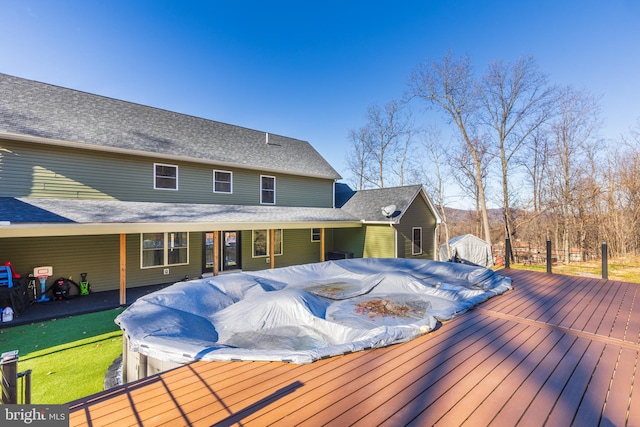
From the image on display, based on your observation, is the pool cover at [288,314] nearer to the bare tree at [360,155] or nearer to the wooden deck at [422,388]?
the wooden deck at [422,388]

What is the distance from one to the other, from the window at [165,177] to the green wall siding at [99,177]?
116 mm

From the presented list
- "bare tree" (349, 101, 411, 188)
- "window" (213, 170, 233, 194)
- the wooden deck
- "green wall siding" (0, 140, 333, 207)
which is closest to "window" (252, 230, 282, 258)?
"green wall siding" (0, 140, 333, 207)

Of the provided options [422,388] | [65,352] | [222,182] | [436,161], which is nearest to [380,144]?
[436,161]

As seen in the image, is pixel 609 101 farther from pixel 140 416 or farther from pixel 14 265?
pixel 14 265

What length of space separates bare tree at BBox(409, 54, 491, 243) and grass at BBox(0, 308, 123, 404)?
55.9ft

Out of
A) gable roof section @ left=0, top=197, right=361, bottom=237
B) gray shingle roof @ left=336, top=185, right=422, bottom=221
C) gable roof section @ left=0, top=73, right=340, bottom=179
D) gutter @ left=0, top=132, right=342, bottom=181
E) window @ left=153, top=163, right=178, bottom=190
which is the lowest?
gable roof section @ left=0, top=197, right=361, bottom=237

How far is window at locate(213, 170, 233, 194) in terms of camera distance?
10.1 metres

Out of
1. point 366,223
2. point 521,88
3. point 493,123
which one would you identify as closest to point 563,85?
point 521,88

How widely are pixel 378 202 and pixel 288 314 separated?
9.83 m

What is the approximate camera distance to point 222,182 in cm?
1031

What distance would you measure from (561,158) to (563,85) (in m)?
3.99

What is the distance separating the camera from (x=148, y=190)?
341 inches

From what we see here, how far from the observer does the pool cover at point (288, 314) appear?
2.76 meters
